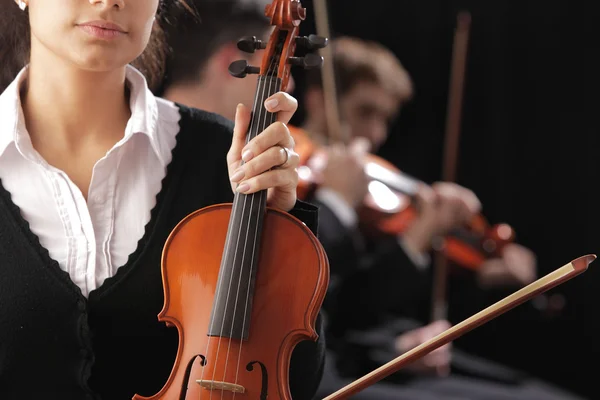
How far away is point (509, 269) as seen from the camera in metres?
2.71

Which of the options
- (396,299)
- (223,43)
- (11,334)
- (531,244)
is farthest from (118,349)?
(531,244)

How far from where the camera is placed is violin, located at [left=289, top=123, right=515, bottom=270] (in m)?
2.52

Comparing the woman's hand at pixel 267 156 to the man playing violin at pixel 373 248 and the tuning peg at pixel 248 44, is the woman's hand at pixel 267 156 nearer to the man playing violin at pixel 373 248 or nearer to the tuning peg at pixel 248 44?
the tuning peg at pixel 248 44

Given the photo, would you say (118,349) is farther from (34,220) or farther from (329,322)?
(329,322)

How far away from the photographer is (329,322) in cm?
234

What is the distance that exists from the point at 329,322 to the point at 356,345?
104 mm

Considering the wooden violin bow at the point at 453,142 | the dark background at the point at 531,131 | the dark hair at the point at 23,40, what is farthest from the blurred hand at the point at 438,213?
the dark hair at the point at 23,40

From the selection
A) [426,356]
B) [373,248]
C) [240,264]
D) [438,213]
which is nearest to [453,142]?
[438,213]

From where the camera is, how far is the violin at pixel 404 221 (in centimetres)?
252

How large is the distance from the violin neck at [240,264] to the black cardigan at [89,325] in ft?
0.27

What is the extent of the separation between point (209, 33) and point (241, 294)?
2.49 feet

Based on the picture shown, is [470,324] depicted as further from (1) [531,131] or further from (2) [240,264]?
(1) [531,131]

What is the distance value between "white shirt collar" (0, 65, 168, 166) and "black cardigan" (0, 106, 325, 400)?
51 mm

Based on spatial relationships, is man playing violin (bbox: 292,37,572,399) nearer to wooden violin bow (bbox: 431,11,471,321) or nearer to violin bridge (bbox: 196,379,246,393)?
wooden violin bow (bbox: 431,11,471,321)
